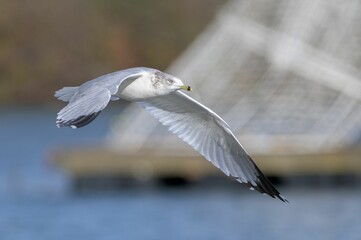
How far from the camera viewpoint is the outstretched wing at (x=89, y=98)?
33.4 ft

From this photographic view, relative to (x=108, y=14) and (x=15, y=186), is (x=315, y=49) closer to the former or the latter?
(x=15, y=186)

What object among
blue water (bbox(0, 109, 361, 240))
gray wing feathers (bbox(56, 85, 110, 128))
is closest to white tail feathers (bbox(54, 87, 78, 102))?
gray wing feathers (bbox(56, 85, 110, 128))

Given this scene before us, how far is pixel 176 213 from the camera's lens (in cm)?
2694

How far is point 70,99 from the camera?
36.5 feet

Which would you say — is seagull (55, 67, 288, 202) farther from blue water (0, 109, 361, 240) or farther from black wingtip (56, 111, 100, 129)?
blue water (0, 109, 361, 240)

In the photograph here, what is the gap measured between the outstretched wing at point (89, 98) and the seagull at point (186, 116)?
0.01 m

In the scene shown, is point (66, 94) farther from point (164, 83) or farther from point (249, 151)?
point (249, 151)

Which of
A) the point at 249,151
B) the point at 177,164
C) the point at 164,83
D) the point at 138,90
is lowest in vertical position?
the point at 177,164

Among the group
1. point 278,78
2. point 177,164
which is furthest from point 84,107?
point 278,78

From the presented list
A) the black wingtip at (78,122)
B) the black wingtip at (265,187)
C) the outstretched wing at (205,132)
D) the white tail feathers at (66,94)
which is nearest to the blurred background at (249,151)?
the outstretched wing at (205,132)

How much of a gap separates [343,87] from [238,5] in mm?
3498

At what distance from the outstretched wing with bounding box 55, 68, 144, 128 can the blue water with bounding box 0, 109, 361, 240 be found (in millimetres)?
12781

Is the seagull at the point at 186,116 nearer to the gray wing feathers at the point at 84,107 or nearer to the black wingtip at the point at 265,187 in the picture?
the black wingtip at the point at 265,187

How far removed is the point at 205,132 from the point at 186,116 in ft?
0.73
